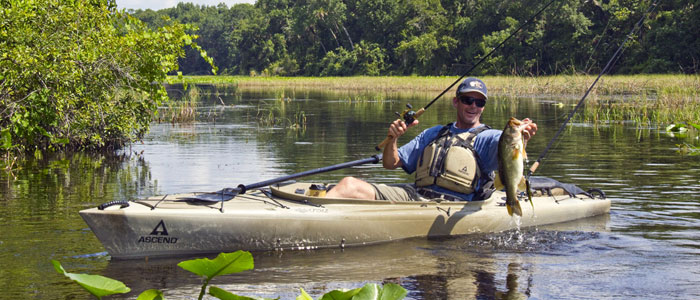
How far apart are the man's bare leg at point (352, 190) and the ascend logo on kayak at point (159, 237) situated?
1551mm

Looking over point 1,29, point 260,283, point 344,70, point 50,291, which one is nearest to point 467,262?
point 260,283

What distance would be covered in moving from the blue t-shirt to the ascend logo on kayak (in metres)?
2.22

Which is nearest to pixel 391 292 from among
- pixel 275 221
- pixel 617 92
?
pixel 275 221

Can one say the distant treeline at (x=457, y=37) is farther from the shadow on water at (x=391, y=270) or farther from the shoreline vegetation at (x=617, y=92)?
the shadow on water at (x=391, y=270)

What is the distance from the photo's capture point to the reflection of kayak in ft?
20.9

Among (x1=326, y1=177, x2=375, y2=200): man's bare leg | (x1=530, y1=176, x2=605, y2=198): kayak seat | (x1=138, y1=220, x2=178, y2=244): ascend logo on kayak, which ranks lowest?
(x1=138, y1=220, x2=178, y2=244): ascend logo on kayak

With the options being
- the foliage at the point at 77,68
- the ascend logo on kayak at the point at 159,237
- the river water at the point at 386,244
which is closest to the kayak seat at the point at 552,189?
the river water at the point at 386,244

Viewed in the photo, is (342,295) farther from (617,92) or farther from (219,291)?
(617,92)

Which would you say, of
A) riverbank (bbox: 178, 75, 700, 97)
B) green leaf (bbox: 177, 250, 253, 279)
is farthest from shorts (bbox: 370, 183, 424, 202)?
riverbank (bbox: 178, 75, 700, 97)

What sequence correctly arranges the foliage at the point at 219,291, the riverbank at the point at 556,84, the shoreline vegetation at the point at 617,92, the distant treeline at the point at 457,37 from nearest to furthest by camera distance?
the foliage at the point at 219,291, the shoreline vegetation at the point at 617,92, the riverbank at the point at 556,84, the distant treeline at the point at 457,37

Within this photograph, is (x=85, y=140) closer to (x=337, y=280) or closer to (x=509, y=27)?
(x=337, y=280)

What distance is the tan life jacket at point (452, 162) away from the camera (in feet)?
23.5

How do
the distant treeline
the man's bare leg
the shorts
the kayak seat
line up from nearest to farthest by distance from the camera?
the man's bare leg
the shorts
the kayak seat
the distant treeline

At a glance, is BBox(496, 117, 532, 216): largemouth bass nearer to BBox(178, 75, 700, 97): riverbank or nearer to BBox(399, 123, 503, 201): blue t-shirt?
BBox(399, 123, 503, 201): blue t-shirt
